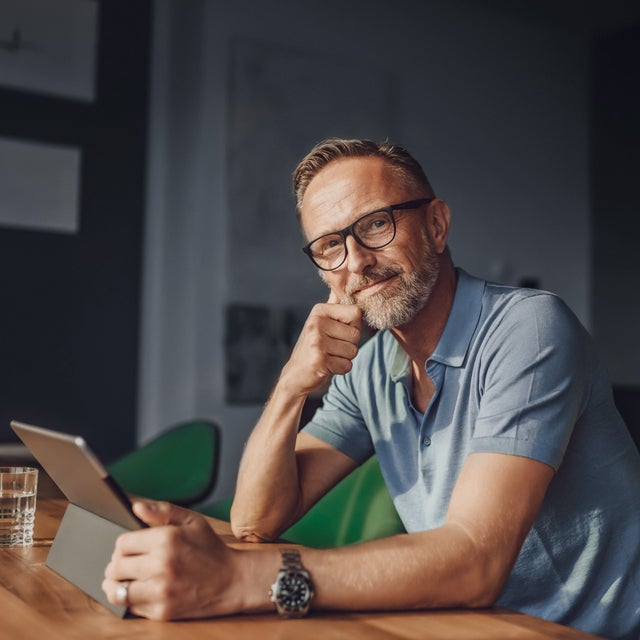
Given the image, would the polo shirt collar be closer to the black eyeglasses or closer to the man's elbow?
the black eyeglasses

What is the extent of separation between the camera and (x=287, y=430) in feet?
5.62

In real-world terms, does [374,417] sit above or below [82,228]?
below

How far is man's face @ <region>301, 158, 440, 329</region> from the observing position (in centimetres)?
178

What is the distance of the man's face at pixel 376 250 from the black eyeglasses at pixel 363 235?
1cm

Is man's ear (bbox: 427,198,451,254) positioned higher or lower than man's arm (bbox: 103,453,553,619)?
higher

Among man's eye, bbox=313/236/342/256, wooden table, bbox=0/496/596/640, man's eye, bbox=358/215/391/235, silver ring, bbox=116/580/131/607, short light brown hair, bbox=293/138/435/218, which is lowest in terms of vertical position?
wooden table, bbox=0/496/596/640

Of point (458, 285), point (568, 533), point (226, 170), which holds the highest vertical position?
point (226, 170)

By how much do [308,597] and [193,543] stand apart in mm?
157

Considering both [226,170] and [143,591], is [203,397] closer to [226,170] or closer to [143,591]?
[226,170]

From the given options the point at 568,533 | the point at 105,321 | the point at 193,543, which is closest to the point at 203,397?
the point at 105,321

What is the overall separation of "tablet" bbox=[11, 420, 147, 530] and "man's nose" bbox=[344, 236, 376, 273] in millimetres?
739

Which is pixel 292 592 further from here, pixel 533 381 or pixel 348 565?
pixel 533 381

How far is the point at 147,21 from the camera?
477 cm

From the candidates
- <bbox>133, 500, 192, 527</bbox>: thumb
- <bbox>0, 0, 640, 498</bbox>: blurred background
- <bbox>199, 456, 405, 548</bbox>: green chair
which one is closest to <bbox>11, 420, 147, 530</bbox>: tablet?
<bbox>133, 500, 192, 527</bbox>: thumb
